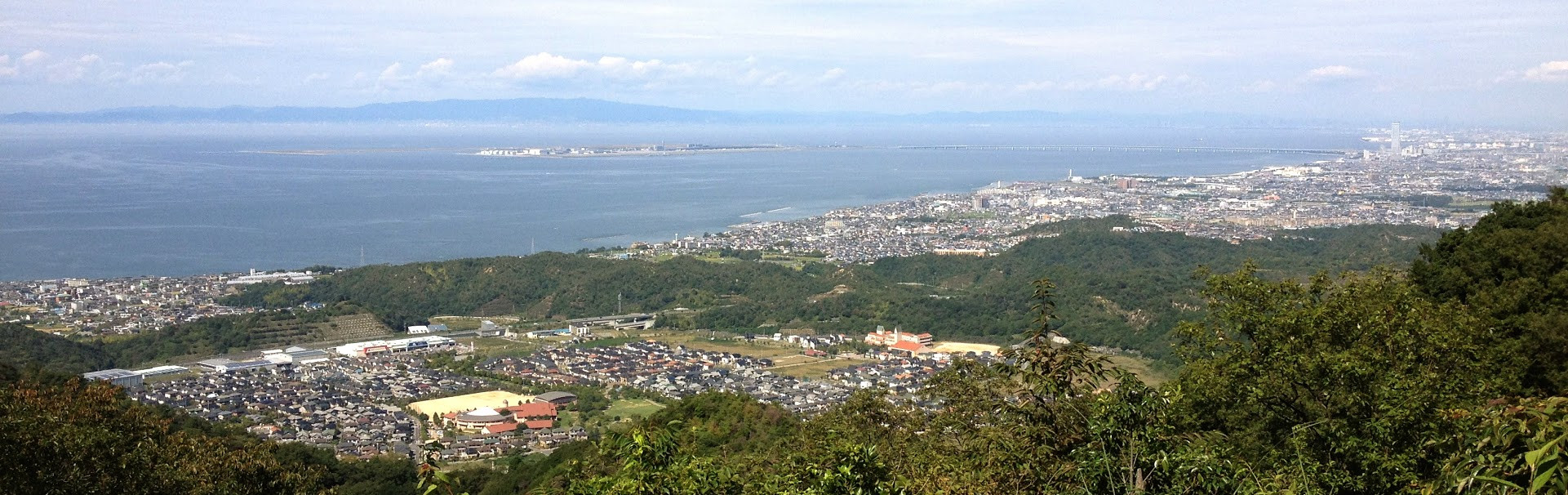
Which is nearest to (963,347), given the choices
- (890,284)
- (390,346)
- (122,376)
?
(890,284)

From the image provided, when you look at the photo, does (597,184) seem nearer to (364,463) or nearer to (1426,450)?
(364,463)

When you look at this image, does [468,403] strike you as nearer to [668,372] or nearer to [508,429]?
[508,429]

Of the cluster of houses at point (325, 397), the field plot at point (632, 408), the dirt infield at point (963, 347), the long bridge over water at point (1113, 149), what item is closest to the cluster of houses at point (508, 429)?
the cluster of houses at point (325, 397)

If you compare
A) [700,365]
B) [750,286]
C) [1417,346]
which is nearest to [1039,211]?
[750,286]

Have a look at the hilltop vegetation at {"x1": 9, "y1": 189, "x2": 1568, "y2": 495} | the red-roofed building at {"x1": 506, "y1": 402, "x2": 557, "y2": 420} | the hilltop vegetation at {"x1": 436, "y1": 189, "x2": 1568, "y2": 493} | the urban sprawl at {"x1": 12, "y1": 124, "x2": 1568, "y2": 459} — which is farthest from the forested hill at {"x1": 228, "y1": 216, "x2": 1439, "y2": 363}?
the hilltop vegetation at {"x1": 436, "y1": 189, "x2": 1568, "y2": 493}

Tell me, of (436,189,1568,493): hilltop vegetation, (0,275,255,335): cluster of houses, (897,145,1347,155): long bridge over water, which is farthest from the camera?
(897,145,1347,155): long bridge over water

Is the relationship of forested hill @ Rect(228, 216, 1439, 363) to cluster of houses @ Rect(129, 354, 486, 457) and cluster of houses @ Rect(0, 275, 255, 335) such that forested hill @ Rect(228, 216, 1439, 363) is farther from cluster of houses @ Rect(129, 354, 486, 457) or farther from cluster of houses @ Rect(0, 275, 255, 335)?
cluster of houses @ Rect(129, 354, 486, 457)
